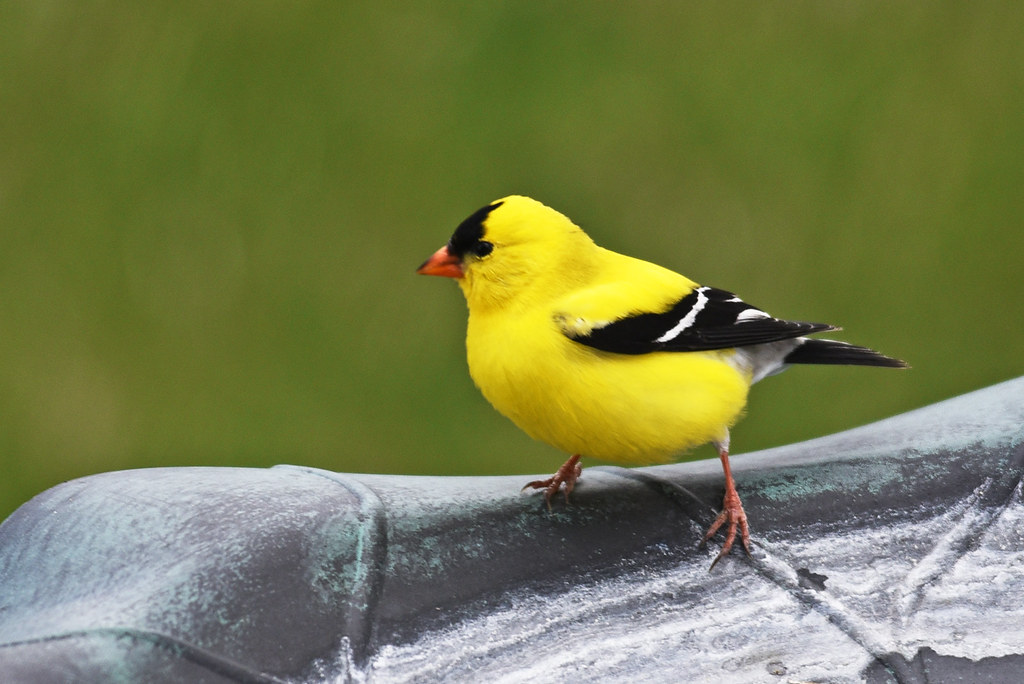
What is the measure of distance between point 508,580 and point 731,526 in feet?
1.05

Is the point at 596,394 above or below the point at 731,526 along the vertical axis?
above

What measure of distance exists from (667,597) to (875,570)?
0.25m

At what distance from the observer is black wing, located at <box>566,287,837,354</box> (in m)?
1.64

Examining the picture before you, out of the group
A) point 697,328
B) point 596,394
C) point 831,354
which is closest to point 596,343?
point 596,394

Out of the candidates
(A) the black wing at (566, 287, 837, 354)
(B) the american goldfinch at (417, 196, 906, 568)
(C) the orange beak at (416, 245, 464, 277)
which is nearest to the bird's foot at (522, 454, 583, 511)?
(B) the american goldfinch at (417, 196, 906, 568)

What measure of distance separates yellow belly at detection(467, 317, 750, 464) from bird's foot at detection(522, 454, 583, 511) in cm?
4

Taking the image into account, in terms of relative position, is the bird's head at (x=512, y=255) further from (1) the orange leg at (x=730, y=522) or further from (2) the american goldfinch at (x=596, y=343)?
(1) the orange leg at (x=730, y=522)

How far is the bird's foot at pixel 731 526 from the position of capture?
5.04 ft

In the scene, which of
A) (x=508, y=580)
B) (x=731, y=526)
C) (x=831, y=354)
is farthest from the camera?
(x=831, y=354)

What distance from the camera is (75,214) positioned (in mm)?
3600

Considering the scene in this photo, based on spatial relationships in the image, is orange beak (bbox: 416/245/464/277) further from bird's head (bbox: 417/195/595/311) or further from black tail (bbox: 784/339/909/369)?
black tail (bbox: 784/339/909/369)

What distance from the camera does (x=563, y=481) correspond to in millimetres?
1702

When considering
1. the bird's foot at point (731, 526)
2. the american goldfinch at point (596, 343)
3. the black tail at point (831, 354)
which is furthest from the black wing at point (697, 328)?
the bird's foot at point (731, 526)

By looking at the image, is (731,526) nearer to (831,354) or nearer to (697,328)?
(697,328)
